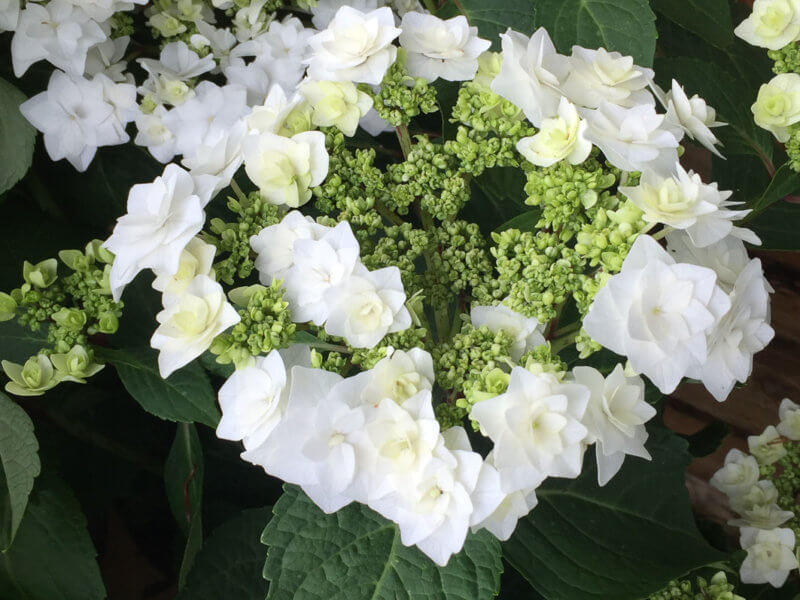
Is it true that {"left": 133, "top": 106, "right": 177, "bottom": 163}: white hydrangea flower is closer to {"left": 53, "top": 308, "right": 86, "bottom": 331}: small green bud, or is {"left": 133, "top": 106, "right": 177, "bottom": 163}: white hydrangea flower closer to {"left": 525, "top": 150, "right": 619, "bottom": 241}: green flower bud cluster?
{"left": 53, "top": 308, "right": 86, "bottom": 331}: small green bud

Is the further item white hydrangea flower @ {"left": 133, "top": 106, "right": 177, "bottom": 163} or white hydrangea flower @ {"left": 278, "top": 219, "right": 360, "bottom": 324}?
white hydrangea flower @ {"left": 133, "top": 106, "right": 177, "bottom": 163}

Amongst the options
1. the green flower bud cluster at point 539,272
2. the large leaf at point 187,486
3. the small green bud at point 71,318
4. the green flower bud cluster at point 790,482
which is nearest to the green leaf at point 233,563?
the large leaf at point 187,486

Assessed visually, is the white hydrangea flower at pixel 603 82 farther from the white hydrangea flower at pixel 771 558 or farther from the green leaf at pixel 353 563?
the white hydrangea flower at pixel 771 558

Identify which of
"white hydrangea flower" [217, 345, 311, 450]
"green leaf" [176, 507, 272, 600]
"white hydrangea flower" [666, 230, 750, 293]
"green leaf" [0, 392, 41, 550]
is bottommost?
"green leaf" [176, 507, 272, 600]

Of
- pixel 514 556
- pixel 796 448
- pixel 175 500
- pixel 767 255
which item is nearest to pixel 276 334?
pixel 514 556

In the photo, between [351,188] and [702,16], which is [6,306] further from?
[702,16]

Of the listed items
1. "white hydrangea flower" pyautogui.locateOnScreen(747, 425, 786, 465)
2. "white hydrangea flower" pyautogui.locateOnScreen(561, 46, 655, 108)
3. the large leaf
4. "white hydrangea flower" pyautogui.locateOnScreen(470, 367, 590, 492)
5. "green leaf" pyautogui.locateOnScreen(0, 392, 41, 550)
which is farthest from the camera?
"white hydrangea flower" pyautogui.locateOnScreen(747, 425, 786, 465)

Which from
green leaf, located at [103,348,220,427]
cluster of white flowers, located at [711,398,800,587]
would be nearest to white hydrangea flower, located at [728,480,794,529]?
cluster of white flowers, located at [711,398,800,587]
